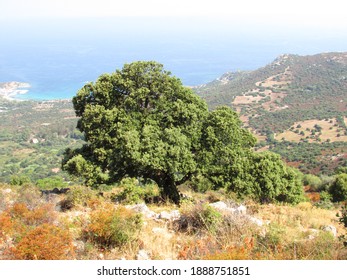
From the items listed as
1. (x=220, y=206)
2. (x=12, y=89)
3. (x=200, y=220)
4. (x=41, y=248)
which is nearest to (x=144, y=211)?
(x=220, y=206)

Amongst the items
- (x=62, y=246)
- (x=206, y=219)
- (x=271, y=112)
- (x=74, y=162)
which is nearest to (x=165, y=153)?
(x=74, y=162)

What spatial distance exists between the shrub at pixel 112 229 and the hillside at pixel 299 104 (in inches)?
2143

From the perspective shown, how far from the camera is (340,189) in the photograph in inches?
Result: 1110

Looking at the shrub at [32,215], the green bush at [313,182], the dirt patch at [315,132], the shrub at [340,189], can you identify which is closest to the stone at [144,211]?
the shrub at [32,215]

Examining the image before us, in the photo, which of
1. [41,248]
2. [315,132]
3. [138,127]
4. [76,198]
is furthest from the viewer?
[315,132]

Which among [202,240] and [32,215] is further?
[32,215]

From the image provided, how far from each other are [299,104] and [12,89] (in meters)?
163

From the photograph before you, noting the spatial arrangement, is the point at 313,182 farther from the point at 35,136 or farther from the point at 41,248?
the point at 35,136

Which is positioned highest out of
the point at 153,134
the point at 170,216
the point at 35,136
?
the point at 153,134

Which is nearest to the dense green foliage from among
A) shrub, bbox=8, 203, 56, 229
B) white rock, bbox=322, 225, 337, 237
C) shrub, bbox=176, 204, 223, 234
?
shrub, bbox=176, 204, 223, 234

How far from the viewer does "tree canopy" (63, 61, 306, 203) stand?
1253 cm

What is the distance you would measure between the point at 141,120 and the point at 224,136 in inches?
151

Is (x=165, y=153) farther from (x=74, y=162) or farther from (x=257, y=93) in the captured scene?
(x=257, y=93)

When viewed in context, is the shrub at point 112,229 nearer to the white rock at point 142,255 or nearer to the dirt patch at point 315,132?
the white rock at point 142,255
